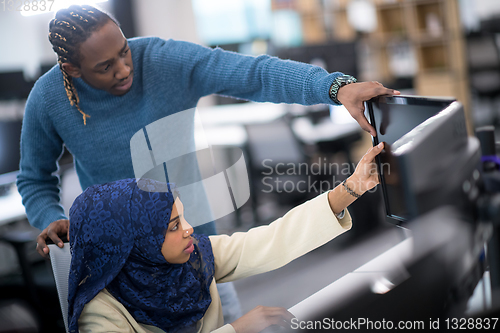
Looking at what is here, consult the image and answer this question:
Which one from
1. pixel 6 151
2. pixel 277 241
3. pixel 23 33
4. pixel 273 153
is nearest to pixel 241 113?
pixel 273 153

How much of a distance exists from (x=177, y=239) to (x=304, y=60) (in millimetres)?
2761

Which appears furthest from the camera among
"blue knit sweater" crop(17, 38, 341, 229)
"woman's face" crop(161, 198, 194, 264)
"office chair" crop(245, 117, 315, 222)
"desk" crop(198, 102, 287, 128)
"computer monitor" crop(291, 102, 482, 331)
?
"desk" crop(198, 102, 287, 128)

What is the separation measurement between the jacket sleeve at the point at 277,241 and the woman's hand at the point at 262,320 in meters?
0.13

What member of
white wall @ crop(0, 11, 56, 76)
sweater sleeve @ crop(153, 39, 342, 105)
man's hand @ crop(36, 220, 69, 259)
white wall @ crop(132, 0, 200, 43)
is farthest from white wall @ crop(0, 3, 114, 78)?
white wall @ crop(132, 0, 200, 43)

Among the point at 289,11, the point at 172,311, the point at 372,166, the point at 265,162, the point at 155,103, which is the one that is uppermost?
the point at 289,11

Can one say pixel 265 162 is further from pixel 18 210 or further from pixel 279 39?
pixel 279 39

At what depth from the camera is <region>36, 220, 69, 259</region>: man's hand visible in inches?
37.8

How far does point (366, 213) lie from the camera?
2734 mm

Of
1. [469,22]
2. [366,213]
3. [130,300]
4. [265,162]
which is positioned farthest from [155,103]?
[469,22]

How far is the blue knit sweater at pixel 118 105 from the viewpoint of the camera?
1035 mm

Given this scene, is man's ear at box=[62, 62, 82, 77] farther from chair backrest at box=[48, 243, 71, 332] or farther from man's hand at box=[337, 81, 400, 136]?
man's hand at box=[337, 81, 400, 136]

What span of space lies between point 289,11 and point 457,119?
4.45m

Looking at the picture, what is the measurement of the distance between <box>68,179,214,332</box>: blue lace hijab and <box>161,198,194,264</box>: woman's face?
0.04 feet

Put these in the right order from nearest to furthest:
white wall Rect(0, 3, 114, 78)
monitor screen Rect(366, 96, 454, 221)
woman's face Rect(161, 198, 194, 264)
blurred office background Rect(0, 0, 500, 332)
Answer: monitor screen Rect(366, 96, 454, 221) → woman's face Rect(161, 198, 194, 264) → white wall Rect(0, 3, 114, 78) → blurred office background Rect(0, 0, 500, 332)
